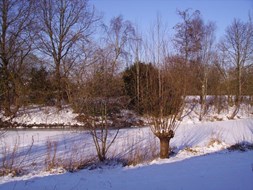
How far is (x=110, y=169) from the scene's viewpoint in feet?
28.6

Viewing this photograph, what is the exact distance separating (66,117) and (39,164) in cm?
1520

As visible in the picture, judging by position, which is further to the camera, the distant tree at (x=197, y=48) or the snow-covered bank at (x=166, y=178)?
the distant tree at (x=197, y=48)

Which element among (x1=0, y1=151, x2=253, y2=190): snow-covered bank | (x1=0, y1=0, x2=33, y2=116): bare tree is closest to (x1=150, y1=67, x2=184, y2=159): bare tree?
(x1=0, y1=151, x2=253, y2=190): snow-covered bank

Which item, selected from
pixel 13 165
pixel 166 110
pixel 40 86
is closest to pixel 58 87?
pixel 40 86

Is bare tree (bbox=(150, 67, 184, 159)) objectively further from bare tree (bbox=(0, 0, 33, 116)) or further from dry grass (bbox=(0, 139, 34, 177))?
bare tree (bbox=(0, 0, 33, 116))


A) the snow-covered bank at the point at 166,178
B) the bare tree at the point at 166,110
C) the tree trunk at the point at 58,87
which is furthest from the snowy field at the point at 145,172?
the tree trunk at the point at 58,87

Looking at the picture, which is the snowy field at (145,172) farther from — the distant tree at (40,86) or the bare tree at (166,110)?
the distant tree at (40,86)

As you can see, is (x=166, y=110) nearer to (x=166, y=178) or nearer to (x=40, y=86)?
(x=166, y=178)

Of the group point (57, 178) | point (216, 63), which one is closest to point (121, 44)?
point (216, 63)

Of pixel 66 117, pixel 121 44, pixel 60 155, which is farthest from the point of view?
pixel 121 44

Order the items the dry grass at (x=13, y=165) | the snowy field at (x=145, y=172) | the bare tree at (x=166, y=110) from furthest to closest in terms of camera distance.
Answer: the bare tree at (x=166, y=110), the dry grass at (x=13, y=165), the snowy field at (x=145, y=172)

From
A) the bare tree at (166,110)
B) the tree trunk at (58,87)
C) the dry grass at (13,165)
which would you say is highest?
the tree trunk at (58,87)

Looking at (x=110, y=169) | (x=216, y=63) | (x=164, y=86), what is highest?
(x=216, y=63)

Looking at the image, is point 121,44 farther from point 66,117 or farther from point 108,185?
point 108,185
